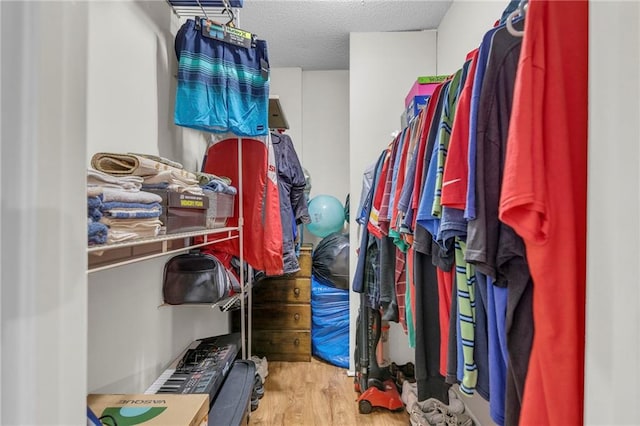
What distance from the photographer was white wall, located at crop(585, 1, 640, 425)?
389mm

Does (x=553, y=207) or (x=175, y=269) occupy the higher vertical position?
(x=553, y=207)

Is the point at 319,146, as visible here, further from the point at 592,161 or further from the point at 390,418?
the point at 592,161

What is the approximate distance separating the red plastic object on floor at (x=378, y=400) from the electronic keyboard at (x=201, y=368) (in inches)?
31.6

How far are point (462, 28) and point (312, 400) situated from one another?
242 cm

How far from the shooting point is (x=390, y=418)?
196 cm

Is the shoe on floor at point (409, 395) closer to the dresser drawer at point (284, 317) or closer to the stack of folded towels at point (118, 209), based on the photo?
the dresser drawer at point (284, 317)

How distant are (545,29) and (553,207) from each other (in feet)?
0.96

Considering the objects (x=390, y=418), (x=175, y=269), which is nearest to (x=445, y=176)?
(x=175, y=269)

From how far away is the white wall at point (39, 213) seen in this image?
0.36 metres

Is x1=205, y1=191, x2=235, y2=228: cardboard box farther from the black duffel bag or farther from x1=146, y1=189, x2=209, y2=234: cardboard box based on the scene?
the black duffel bag

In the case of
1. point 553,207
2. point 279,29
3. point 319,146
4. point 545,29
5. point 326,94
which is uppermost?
point 279,29

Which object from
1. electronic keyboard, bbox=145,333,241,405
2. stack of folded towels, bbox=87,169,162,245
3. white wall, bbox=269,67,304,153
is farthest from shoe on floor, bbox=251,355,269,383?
white wall, bbox=269,67,304,153

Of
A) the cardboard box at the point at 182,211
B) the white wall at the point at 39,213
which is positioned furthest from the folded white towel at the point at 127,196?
the white wall at the point at 39,213

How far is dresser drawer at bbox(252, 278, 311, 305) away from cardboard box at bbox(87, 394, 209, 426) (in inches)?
63.9
